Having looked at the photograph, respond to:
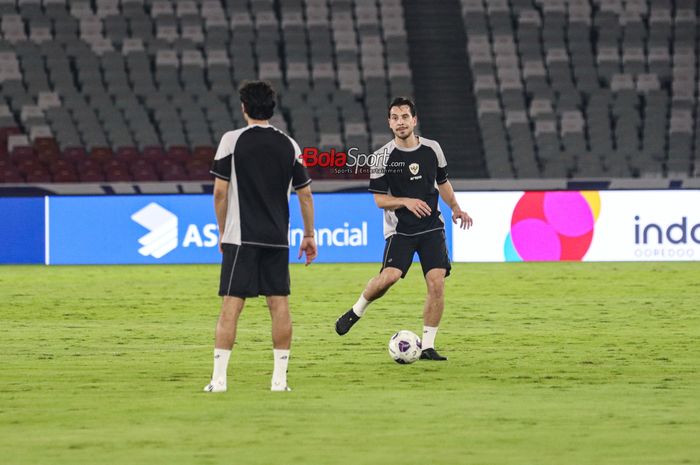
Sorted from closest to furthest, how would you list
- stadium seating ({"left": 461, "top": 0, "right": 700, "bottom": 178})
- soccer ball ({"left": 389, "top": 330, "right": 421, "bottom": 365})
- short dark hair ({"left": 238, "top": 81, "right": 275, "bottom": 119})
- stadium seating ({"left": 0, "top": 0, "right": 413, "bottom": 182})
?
short dark hair ({"left": 238, "top": 81, "right": 275, "bottom": 119})
soccer ball ({"left": 389, "top": 330, "right": 421, "bottom": 365})
stadium seating ({"left": 0, "top": 0, "right": 413, "bottom": 182})
stadium seating ({"left": 461, "top": 0, "right": 700, "bottom": 178})

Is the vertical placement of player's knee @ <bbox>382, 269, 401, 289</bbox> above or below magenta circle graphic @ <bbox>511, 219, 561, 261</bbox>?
below

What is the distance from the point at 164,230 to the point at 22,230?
2525 mm

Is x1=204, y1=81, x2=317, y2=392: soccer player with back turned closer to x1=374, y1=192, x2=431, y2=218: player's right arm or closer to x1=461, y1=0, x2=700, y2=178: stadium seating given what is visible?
x1=374, y1=192, x2=431, y2=218: player's right arm

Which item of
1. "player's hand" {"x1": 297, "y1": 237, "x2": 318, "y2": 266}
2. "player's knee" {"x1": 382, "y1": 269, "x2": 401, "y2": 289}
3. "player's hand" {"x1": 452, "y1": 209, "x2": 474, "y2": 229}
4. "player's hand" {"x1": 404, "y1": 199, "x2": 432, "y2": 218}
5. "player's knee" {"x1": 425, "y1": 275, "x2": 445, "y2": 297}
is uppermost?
"player's hand" {"x1": 404, "y1": 199, "x2": 432, "y2": 218}

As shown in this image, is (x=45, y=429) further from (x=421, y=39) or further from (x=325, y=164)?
(x=421, y=39)

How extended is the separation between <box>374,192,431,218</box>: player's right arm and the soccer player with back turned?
2404 millimetres

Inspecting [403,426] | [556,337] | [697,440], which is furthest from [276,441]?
[556,337]

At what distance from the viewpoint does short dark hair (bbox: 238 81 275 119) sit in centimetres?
902

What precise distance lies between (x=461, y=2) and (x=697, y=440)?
2903 cm

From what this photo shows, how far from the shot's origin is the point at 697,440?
23.9 ft

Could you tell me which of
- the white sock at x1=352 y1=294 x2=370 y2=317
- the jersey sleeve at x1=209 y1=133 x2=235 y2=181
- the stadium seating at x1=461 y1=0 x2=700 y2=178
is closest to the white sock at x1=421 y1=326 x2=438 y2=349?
the white sock at x1=352 y1=294 x2=370 y2=317

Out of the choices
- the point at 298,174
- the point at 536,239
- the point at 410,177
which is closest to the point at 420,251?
the point at 410,177

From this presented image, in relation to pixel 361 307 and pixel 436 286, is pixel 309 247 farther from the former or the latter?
pixel 361 307

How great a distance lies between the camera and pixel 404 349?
11.0 metres
